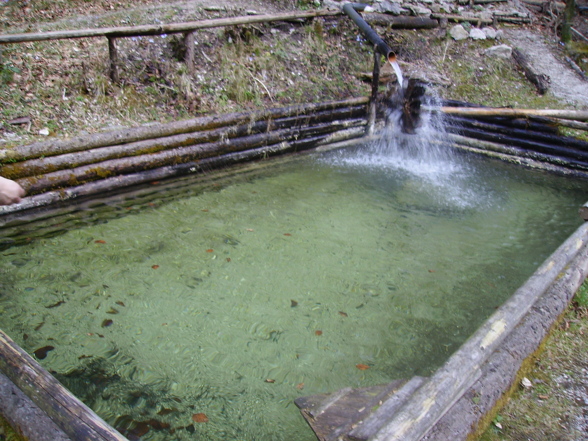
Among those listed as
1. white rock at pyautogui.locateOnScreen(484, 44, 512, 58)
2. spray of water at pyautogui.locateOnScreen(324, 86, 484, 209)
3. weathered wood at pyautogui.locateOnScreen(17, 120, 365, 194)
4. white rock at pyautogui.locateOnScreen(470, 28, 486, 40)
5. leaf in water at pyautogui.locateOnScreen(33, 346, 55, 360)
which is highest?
white rock at pyautogui.locateOnScreen(470, 28, 486, 40)

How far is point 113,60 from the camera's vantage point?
676 centimetres

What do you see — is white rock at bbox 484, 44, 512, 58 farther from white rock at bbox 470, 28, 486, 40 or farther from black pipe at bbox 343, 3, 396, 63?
black pipe at bbox 343, 3, 396, 63

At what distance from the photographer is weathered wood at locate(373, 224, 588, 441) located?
2.03m

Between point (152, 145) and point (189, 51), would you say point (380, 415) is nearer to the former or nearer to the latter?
point (152, 145)

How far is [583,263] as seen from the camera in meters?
3.92

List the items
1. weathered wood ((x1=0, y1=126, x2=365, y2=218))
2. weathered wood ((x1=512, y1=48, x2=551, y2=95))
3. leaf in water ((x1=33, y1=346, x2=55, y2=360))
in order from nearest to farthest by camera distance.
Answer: leaf in water ((x1=33, y1=346, x2=55, y2=360)) → weathered wood ((x1=0, y1=126, x2=365, y2=218)) → weathered wood ((x1=512, y1=48, x2=551, y2=95))

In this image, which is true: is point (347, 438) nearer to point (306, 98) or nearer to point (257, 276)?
point (257, 276)

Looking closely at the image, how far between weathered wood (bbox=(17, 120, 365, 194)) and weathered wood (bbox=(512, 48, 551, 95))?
570 centimetres

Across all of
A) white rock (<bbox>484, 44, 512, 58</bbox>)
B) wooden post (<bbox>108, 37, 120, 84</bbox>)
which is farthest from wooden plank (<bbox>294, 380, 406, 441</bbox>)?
white rock (<bbox>484, 44, 512, 58</bbox>)

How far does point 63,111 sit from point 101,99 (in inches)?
23.4

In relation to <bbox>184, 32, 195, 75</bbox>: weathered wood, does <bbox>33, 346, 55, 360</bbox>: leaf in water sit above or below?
below

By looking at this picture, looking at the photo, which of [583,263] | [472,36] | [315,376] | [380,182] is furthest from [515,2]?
[315,376]

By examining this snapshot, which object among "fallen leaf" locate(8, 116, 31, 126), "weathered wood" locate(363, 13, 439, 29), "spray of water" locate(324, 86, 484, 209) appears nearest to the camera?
"fallen leaf" locate(8, 116, 31, 126)

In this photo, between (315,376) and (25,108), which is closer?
(315,376)
